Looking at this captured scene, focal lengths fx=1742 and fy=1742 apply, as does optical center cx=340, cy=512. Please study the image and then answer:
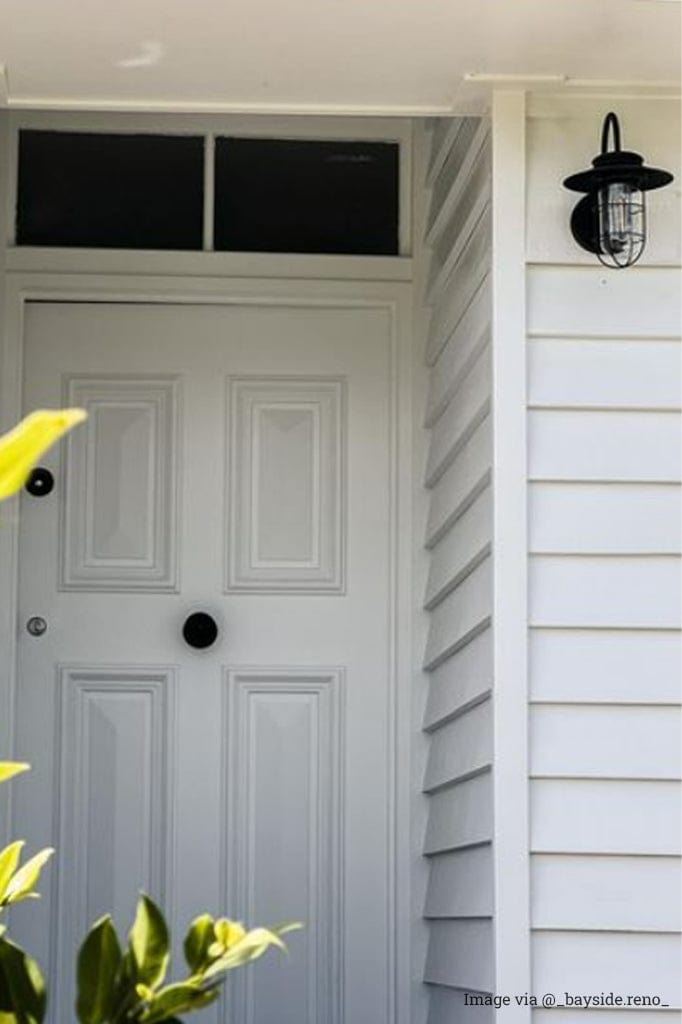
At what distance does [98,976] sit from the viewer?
3.63ft

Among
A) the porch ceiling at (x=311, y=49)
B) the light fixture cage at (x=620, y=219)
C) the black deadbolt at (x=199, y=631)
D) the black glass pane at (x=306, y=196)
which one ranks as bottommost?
the black deadbolt at (x=199, y=631)

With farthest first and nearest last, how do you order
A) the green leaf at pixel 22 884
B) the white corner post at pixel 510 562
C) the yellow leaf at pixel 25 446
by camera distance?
the white corner post at pixel 510 562, the green leaf at pixel 22 884, the yellow leaf at pixel 25 446

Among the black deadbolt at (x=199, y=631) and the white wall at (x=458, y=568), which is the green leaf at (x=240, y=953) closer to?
the white wall at (x=458, y=568)

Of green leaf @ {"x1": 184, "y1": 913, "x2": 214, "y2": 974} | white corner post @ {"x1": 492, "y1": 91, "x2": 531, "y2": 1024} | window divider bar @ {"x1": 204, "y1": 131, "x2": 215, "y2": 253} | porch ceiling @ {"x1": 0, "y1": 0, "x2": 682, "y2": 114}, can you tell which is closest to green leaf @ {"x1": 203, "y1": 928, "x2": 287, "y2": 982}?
green leaf @ {"x1": 184, "y1": 913, "x2": 214, "y2": 974}

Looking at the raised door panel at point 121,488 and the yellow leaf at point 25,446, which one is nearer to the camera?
the yellow leaf at point 25,446

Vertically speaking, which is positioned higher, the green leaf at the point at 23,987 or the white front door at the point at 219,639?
the white front door at the point at 219,639

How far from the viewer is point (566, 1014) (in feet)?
9.52

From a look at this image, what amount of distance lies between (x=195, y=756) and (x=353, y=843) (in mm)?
389

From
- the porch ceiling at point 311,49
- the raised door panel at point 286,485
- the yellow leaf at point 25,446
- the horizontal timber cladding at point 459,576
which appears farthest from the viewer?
the raised door panel at point 286,485

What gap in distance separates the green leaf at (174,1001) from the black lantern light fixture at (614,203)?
2092 mm

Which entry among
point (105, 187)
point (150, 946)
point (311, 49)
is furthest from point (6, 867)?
point (105, 187)

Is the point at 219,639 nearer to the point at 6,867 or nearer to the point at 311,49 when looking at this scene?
the point at 311,49

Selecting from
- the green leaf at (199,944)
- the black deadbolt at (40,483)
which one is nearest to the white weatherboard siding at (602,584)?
the black deadbolt at (40,483)

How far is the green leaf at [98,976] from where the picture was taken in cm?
109
